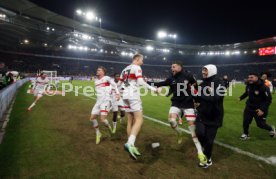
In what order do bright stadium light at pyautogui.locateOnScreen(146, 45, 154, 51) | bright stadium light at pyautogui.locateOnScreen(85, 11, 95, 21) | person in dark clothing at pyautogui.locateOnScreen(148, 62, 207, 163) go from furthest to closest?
bright stadium light at pyautogui.locateOnScreen(146, 45, 154, 51) < bright stadium light at pyautogui.locateOnScreen(85, 11, 95, 21) < person in dark clothing at pyautogui.locateOnScreen(148, 62, 207, 163)

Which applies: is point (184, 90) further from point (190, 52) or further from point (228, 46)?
point (190, 52)

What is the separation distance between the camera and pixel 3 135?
22.9 feet

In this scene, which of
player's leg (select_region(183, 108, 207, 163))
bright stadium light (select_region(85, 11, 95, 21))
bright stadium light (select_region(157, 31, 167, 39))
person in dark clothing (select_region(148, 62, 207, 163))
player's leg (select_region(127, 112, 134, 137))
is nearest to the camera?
player's leg (select_region(183, 108, 207, 163))

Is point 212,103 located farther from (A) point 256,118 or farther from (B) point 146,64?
(B) point 146,64

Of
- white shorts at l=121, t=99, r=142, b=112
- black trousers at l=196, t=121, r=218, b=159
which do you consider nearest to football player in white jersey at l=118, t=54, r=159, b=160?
white shorts at l=121, t=99, r=142, b=112

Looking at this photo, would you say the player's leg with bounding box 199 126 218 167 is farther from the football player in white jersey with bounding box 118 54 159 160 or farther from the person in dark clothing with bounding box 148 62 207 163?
the football player in white jersey with bounding box 118 54 159 160

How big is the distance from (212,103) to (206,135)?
2.41 ft

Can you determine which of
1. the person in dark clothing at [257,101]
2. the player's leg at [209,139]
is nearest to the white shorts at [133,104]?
the player's leg at [209,139]

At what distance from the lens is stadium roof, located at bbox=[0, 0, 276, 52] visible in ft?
127

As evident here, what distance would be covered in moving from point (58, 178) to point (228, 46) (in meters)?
75.0

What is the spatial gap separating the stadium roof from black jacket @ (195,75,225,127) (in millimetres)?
40193

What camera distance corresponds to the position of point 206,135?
4660 mm

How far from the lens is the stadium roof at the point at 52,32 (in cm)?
3884

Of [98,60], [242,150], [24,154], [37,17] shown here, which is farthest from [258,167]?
[98,60]
